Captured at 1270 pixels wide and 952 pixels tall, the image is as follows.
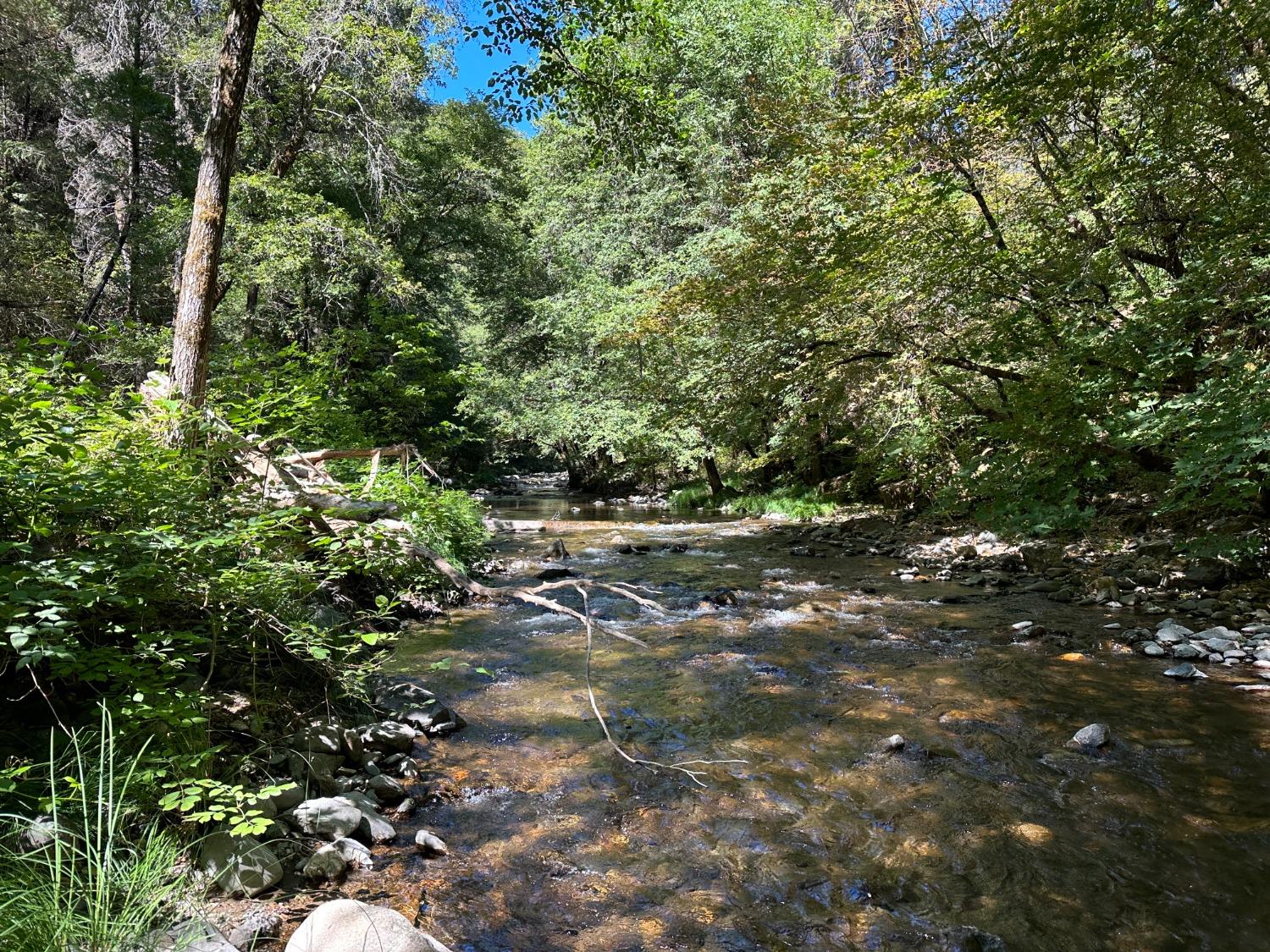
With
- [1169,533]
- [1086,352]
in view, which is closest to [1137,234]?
[1086,352]

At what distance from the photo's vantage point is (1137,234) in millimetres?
7641

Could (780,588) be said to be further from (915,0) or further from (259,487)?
(915,0)

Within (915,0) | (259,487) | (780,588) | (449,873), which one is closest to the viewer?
(449,873)

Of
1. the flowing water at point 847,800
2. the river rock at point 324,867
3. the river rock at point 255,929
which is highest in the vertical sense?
the river rock at point 255,929

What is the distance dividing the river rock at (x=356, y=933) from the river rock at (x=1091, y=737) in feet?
13.9

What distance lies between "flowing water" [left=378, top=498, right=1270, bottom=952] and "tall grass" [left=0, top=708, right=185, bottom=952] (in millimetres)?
1016

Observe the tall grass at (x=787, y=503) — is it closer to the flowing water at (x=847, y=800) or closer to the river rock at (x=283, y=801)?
the flowing water at (x=847, y=800)

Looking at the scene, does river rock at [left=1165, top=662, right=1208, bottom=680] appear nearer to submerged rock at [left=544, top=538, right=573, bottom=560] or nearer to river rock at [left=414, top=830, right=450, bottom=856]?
river rock at [left=414, top=830, right=450, bottom=856]

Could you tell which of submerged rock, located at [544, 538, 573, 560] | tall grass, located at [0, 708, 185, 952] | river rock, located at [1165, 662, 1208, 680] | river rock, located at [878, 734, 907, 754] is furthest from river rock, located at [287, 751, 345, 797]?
submerged rock, located at [544, 538, 573, 560]

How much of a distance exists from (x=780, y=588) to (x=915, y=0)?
382 inches

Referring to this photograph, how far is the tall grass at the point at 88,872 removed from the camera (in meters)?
1.90

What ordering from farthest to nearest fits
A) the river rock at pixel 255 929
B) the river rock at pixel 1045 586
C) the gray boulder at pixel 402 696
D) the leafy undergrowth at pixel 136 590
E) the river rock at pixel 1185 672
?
1. the river rock at pixel 1045 586
2. the river rock at pixel 1185 672
3. the gray boulder at pixel 402 696
4. the leafy undergrowth at pixel 136 590
5. the river rock at pixel 255 929

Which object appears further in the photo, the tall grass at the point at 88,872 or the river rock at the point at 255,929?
the river rock at the point at 255,929

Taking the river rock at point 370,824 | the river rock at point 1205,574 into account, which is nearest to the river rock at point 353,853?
the river rock at point 370,824
